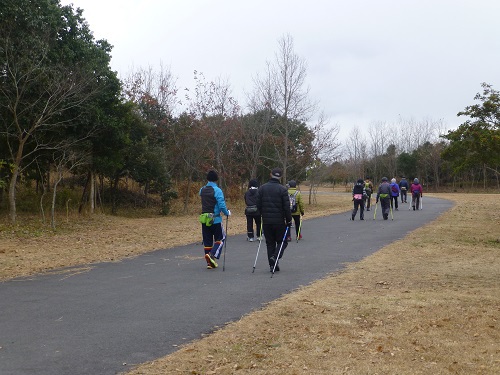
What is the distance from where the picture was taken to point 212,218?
33.6 ft

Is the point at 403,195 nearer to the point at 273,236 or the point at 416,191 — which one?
the point at 416,191

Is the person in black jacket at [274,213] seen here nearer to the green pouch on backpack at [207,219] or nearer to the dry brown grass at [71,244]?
the green pouch on backpack at [207,219]

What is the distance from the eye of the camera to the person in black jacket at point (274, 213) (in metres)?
9.77

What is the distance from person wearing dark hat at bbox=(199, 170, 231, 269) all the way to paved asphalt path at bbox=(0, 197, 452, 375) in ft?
1.30

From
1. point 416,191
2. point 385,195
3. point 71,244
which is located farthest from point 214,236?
point 416,191

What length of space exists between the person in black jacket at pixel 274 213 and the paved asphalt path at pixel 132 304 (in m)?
0.60

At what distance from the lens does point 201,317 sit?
6691 millimetres

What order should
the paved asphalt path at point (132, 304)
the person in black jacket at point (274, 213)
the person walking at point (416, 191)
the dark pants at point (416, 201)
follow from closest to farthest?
the paved asphalt path at point (132, 304) < the person in black jacket at point (274, 213) < the person walking at point (416, 191) < the dark pants at point (416, 201)

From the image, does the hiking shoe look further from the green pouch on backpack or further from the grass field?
the grass field

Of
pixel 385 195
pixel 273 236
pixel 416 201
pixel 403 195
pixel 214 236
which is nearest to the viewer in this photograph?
pixel 273 236

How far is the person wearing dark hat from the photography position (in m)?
10.2

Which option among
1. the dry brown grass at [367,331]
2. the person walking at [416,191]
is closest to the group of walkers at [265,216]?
the dry brown grass at [367,331]

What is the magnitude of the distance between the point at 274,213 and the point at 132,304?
3.32 m

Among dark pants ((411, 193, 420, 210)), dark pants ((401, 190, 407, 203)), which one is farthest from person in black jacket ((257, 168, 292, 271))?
dark pants ((401, 190, 407, 203))
